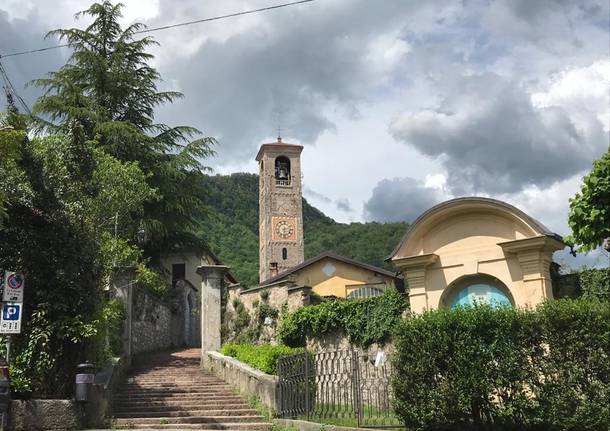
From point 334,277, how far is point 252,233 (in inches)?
1644

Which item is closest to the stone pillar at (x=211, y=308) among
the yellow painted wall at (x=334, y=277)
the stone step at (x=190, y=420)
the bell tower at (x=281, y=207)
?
the stone step at (x=190, y=420)

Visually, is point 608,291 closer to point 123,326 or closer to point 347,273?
point 123,326

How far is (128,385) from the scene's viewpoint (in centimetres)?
1634

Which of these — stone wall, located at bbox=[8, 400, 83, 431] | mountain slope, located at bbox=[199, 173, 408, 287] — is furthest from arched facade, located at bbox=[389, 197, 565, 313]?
mountain slope, located at bbox=[199, 173, 408, 287]

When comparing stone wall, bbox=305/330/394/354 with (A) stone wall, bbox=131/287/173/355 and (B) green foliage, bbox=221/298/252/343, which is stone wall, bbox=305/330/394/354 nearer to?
(B) green foliage, bbox=221/298/252/343

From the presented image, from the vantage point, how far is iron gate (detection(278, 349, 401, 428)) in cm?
1059

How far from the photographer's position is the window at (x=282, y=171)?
56500mm

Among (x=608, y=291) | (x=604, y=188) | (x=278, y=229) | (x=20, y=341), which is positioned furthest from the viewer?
(x=278, y=229)

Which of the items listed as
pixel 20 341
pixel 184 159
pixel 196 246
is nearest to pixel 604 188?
pixel 20 341

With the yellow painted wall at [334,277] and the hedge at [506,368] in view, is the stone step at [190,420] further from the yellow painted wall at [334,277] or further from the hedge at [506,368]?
the yellow painted wall at [334,277]

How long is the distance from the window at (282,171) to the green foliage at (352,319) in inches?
1489

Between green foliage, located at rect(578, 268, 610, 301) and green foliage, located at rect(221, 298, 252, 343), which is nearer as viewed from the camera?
green foliage, located at rect(578, 268, 610, 301)

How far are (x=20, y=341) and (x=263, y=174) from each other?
46116 millimetres

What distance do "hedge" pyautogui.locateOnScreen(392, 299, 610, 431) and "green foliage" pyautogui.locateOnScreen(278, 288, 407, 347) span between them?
546 centimetres
